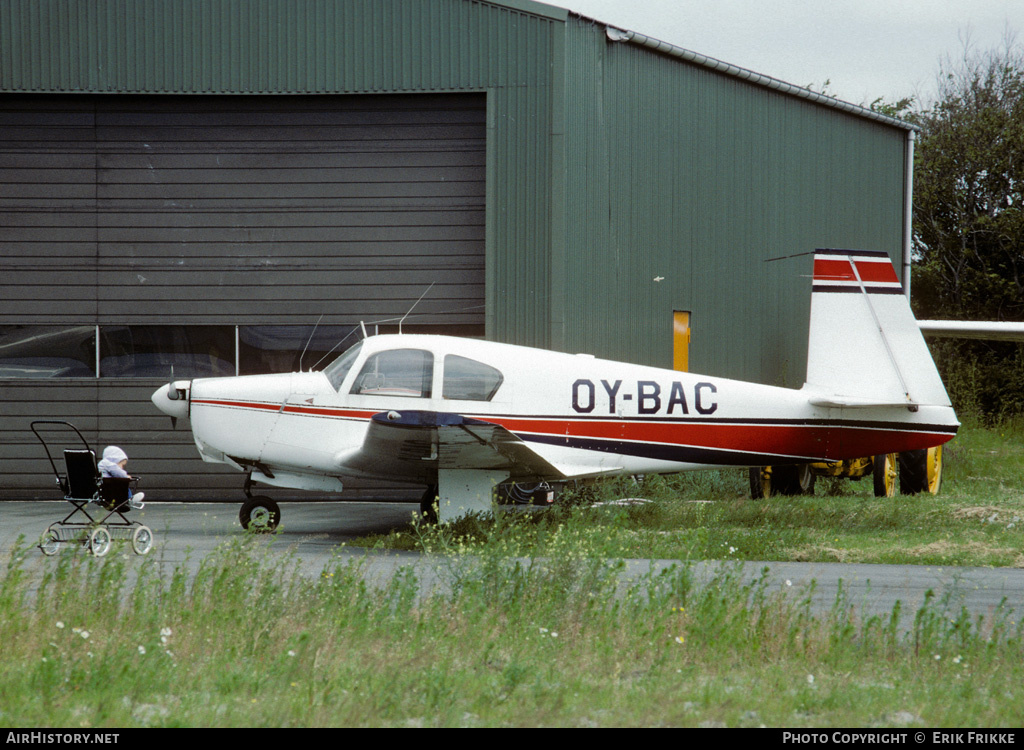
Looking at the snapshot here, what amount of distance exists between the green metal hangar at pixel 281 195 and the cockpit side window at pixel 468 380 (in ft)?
11.2

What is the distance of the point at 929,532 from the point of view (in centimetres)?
973

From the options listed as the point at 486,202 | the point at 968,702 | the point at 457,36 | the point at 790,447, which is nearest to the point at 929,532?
the point at 790,447

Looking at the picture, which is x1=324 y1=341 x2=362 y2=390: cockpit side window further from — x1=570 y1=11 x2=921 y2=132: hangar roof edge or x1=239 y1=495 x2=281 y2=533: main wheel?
x1=570 y1=11 x2=921 y2=132: hangar roof edge

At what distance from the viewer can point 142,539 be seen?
9000mm

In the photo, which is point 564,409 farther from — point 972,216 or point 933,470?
point 972,216

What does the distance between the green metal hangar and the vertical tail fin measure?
12.1 feet

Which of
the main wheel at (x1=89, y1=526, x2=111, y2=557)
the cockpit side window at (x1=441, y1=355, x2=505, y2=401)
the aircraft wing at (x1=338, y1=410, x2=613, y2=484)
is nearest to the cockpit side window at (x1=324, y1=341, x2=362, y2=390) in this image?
the aircraft wing at (x1=338, y1=410, x2=613, y2=484)

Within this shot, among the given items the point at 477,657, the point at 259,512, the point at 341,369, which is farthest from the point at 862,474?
the point at 477,657

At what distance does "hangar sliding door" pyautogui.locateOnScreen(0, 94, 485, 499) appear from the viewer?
45.7 feet

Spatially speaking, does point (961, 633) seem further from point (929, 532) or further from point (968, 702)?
point (929, 532)

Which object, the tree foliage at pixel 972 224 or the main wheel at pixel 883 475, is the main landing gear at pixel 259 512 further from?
the tree foliage at pixel 972 224

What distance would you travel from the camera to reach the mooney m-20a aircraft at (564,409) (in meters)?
9.83

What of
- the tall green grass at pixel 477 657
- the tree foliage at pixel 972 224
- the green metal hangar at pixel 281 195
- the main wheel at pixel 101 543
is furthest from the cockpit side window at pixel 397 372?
the tree foliage at pixel 972 224

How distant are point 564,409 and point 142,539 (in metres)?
4.34
